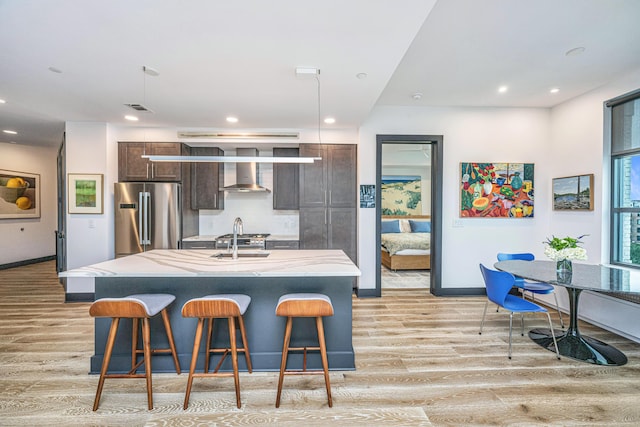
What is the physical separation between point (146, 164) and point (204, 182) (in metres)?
0.86

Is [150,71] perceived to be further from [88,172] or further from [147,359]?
[88,172]

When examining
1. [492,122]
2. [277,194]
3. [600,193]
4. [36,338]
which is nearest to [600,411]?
[600,193]

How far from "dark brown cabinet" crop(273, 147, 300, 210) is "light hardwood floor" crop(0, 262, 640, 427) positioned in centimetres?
246

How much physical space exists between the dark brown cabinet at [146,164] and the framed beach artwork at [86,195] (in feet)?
1.07

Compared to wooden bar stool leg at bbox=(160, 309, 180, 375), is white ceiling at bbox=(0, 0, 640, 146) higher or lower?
higher

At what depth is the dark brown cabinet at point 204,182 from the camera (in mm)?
4910

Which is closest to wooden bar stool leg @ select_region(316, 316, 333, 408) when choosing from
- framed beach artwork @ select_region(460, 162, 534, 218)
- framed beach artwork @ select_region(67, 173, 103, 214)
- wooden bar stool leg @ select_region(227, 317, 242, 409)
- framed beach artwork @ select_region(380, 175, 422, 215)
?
wooden bar stool leg @ select_region(227, 317, 242, 409)

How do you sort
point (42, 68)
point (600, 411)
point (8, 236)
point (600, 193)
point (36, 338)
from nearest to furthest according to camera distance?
point (600, 411) < point (42, 68) < point (36, 338) < point (600, 193) < point (8, 236)

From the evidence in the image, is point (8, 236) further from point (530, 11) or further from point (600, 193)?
point (600, 193)

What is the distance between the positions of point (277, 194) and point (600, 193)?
430 cm

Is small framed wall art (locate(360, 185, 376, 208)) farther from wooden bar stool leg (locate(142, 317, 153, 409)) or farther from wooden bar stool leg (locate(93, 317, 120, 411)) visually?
wooden bar stool leg (locate(93, 317, 120, 411))

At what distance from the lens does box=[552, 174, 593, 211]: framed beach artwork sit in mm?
3801

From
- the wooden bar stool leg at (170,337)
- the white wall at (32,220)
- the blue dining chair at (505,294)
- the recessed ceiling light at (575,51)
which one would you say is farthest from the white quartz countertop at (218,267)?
the white wall at (32,220)

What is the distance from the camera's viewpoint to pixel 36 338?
3.10 metres
